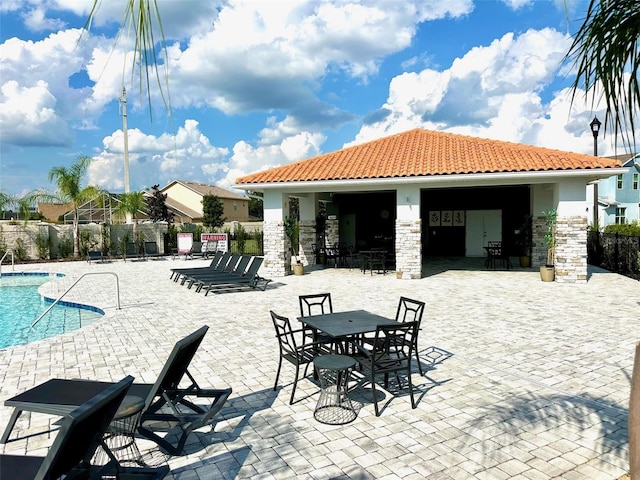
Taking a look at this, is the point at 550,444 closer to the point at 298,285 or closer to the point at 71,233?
the point at 298,285

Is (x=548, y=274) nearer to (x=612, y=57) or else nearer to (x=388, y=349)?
(x=388, y=349)

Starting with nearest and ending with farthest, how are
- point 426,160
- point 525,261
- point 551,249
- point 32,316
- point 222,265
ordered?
point 32,316
point 551,249
point 222,265
point 426,160
point 525,261

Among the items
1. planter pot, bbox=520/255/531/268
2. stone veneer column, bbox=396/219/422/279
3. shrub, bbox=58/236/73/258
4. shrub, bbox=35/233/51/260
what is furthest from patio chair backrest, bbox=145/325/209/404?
shrub, bbox=58/236/73/258

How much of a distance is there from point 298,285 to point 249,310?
3.81m

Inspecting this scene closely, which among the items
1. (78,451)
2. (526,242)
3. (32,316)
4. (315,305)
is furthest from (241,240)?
(78,451)

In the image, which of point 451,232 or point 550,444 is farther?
point 451,232

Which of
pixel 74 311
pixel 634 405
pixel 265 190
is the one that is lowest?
pixel 74 311

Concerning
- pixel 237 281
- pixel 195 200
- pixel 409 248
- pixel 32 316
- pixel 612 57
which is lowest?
pixel 32 316

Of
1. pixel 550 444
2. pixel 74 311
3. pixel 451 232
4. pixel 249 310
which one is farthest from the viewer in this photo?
pixel 451 232

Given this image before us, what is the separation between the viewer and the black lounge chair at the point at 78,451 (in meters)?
2.46

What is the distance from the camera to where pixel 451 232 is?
75.9ft

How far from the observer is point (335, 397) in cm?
499

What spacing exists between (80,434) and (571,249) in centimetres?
1423

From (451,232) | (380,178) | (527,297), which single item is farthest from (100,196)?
(527,297)
